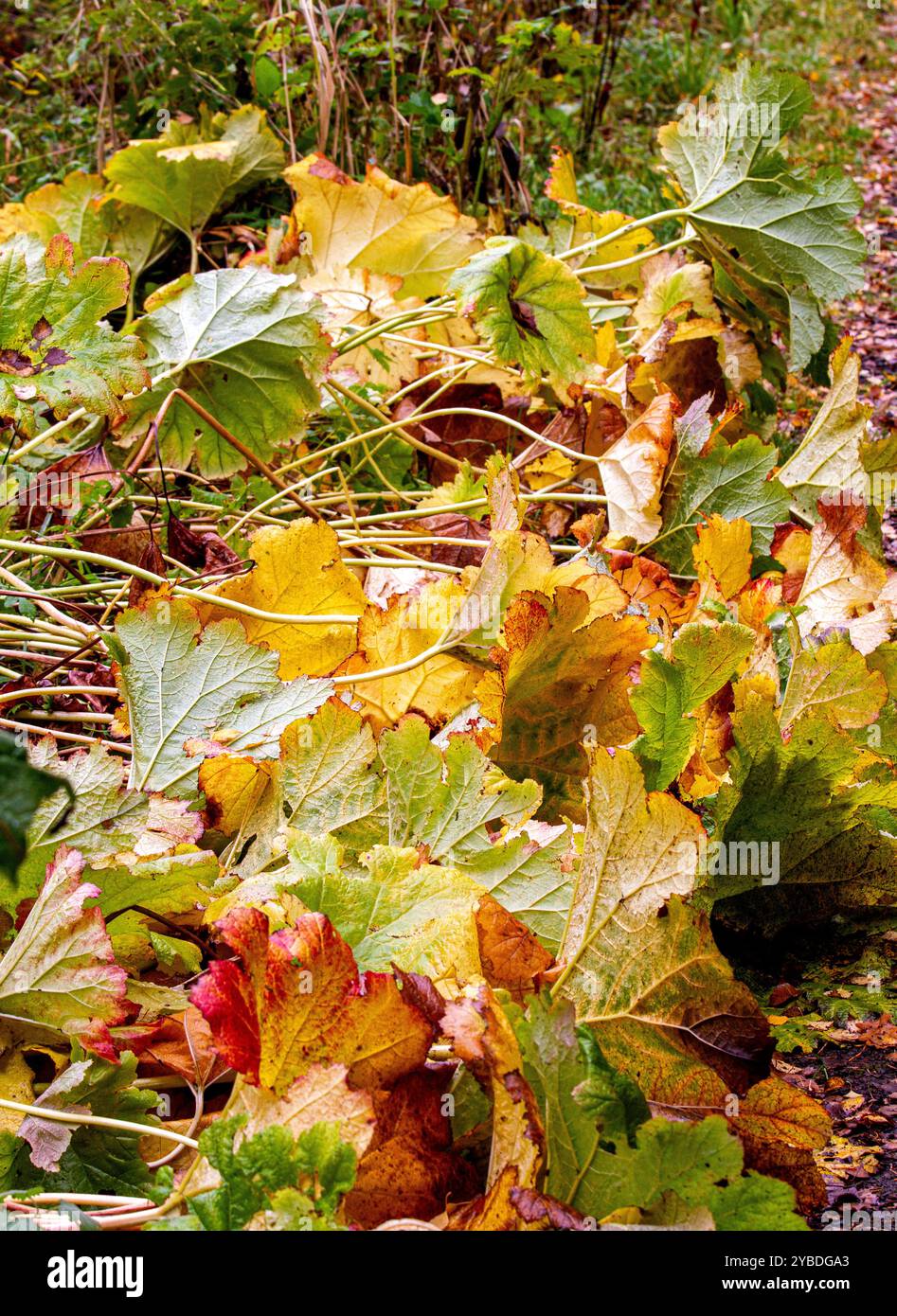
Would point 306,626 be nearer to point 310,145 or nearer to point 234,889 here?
point 234,889

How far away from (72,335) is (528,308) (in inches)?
30.2

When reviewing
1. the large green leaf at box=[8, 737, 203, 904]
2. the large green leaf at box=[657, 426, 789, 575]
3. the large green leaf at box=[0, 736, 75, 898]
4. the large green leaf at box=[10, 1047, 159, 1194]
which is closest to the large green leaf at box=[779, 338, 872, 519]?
the large green leaf at box=[657, 426, 789, 575]

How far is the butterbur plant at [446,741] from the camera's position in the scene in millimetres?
778

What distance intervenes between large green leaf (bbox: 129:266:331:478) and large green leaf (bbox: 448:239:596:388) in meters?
0.25

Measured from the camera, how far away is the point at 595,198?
4.02 meters

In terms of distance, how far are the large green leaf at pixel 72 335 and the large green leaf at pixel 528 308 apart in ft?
1.90

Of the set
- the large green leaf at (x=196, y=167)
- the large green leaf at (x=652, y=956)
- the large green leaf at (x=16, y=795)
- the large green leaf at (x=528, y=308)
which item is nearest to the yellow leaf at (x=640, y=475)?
the large green leaf at (x=528, y=308)

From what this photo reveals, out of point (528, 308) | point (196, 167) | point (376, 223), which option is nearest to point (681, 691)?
point (528, 308)

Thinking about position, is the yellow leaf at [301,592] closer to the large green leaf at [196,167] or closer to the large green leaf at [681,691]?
the large green leaf at [681,691]

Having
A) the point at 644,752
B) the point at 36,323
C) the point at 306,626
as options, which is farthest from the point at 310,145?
the point at 644,752

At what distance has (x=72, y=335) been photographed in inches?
55.9

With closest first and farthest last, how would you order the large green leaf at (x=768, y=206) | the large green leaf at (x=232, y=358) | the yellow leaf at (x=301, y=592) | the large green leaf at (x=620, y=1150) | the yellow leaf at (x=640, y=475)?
the large green leaf at (x=620, y=1150) → the yellow leaf at (x=301, y=592) → the yellow leaf at (x=640, y=475) → the large green leaf at (x=232, y=358) → the large green leaf at (x=768, y=206)

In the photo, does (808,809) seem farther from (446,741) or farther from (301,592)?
(301,592)
